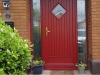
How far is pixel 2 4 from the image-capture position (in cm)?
640

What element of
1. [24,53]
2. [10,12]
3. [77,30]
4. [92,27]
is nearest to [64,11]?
[77,30]

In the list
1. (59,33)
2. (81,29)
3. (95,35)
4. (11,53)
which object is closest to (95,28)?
(95,35)

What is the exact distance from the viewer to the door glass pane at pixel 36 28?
716 cm

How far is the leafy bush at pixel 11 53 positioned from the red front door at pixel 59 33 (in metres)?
3.93

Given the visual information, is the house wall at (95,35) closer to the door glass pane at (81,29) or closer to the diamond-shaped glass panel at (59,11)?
the door glass pane at (81,29)

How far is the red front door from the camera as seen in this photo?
280 inches

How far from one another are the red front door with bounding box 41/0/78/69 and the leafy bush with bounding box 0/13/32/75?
12.9 ft

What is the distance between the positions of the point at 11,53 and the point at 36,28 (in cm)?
430

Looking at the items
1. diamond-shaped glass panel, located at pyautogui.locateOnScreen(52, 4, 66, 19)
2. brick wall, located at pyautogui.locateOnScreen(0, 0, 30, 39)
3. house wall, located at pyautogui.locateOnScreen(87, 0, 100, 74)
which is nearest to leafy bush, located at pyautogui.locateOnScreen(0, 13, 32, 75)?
brick wall, located at pyautogui.locateOnScreen(0, 0, 30, 39)

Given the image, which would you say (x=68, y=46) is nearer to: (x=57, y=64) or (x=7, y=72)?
(x=57, y=64)

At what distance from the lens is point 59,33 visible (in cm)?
714

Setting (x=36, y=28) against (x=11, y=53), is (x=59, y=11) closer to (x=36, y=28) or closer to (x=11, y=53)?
(x=36, y=28)

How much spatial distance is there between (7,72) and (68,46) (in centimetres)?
426

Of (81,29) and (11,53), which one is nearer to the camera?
(11,53)
